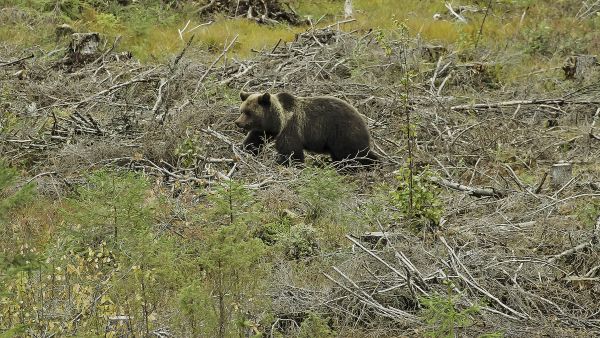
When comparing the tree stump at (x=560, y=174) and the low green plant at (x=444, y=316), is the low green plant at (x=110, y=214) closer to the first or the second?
the low green plant at (x=444, y=316)

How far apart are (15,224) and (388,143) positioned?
463 centimetres

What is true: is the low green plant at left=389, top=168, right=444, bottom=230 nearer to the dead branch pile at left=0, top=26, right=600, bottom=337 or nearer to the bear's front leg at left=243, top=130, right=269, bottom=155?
the dead branch pile at left=0, top=26, right=600, bottom=337

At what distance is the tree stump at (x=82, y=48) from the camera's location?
13.5 metres

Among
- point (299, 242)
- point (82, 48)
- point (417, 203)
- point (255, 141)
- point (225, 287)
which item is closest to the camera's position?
point (225, 287)

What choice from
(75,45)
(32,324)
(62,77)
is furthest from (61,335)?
(75,45)

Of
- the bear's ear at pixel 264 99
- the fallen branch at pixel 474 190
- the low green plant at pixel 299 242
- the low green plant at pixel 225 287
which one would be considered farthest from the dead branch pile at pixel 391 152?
the low green plant at pixel 225 287

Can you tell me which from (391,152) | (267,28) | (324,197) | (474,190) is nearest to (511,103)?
(391,152)

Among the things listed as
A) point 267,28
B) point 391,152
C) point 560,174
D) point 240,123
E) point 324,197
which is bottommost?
point 267,28

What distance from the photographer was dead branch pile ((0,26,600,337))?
5926 mm

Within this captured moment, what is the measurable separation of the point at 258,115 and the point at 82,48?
4917mm

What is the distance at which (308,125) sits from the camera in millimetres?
9789

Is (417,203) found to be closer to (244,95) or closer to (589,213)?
(589,213)

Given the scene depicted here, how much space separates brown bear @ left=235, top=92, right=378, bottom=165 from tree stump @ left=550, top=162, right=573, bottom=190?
7.08 ft

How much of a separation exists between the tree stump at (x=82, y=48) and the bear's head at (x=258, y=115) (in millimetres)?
4527
